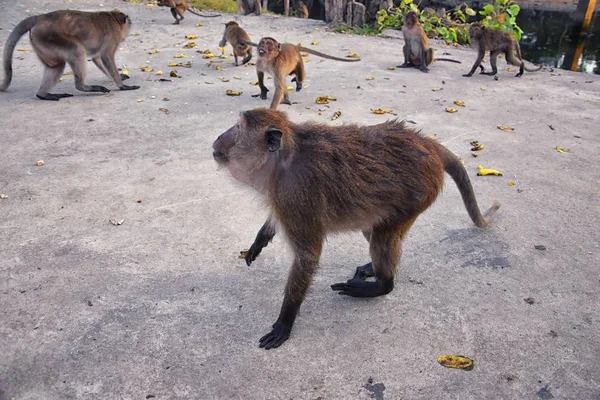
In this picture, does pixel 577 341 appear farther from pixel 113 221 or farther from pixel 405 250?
pixel 113 221

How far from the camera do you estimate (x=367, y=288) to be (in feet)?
10.1

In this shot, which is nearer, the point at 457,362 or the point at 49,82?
the point at 457,362

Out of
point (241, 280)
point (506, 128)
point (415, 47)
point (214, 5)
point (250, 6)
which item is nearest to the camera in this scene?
point (241, 280)

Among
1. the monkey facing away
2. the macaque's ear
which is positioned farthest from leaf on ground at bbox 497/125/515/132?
the macaque's ear

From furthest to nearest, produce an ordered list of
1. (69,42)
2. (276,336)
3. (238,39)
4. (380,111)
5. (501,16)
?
(501,16)
(238,39)
(69,42)
(380,111)
(276,336)

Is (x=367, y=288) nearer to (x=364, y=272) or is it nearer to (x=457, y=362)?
(x=364, y=272)

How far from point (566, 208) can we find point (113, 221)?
3817 mm

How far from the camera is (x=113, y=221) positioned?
3.88 metres

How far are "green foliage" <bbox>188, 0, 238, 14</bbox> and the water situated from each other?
9.85 metres

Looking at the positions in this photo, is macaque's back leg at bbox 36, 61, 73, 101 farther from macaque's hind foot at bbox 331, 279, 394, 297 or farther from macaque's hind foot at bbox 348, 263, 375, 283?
macaque's hind foot at bbox 331, 279, 394, 297

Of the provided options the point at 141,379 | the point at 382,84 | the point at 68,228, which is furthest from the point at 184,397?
the point at 382,84

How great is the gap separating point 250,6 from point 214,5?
2.55 meters

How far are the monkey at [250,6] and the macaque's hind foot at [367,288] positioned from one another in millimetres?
13201

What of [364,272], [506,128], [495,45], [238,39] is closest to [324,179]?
[364,272]
